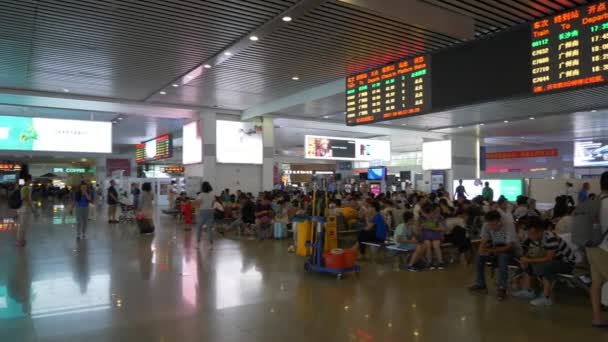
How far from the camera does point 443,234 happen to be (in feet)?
25.4

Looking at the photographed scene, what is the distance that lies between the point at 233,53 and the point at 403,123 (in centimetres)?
1114

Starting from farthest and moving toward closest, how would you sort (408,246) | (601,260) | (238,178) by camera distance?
(238,178), (408,246), (601,260)

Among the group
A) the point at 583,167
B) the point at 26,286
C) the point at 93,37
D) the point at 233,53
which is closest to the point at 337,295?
the point at 26,286

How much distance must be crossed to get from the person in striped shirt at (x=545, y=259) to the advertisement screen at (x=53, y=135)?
1440 centimetres

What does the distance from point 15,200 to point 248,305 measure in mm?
7086

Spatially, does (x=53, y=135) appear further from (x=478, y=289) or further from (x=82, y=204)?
(x=478, y=289)

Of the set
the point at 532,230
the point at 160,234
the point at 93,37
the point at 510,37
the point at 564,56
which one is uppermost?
the point at 93,37

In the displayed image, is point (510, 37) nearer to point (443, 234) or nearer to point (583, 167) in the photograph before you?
point (443, 234)

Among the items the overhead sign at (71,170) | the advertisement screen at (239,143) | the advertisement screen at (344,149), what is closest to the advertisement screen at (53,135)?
the advertisement screen at (239,143)

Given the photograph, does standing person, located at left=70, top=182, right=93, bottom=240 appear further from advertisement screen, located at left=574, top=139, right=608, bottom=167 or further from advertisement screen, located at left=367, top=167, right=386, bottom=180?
advertisement screen, located at left=574, top=139, right=608, bottom=167

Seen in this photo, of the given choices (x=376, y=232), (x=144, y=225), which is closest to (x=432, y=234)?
(x=376, y=232)

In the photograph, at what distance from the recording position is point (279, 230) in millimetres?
10961

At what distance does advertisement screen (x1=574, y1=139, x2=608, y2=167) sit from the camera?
21.8m

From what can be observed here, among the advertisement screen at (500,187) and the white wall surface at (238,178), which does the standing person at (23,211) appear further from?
the advertisement screen at (500,187)
